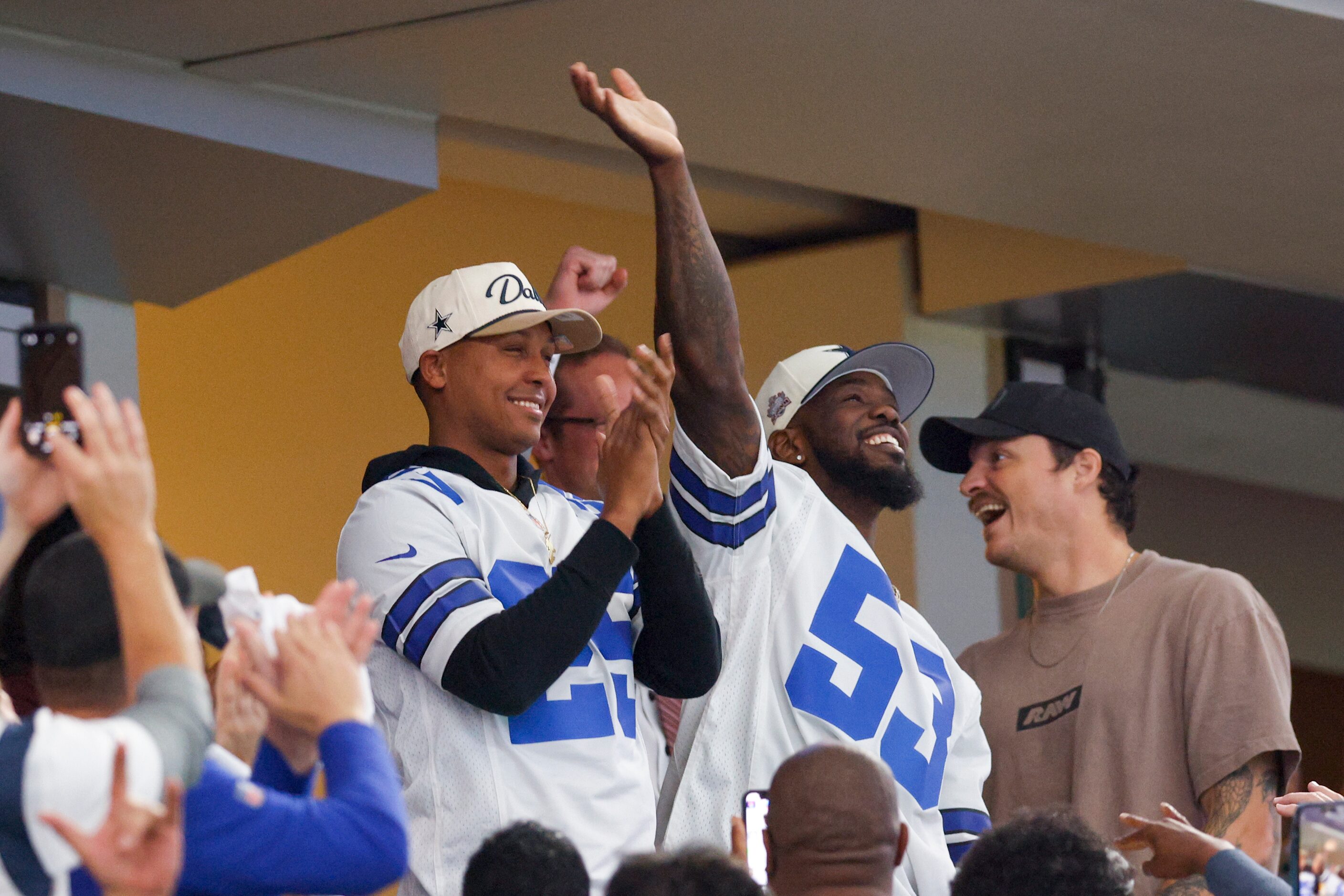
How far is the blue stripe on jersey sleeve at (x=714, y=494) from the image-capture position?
3.06 metres

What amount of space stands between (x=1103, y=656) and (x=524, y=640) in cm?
177

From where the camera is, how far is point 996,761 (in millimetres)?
3918

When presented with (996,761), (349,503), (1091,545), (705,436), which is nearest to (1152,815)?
(996,761)

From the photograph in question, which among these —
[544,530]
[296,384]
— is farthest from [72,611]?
[296,384]

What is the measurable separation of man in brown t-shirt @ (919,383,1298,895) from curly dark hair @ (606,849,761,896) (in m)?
1.97

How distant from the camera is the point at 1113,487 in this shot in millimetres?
4242

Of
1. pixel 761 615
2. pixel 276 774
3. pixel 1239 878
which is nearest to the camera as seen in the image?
pixel 276 774

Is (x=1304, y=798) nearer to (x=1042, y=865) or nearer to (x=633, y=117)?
(x=1042, y=865)

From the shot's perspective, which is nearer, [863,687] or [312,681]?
[312,681]

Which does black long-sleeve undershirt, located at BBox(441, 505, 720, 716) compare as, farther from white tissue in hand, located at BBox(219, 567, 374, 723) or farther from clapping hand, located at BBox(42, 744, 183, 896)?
clapping hand, located at BBox(42, 744, 183, 896)

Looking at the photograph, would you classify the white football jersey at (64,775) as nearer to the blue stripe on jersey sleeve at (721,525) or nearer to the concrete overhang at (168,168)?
the blue stripe on jersey sleeve at (721,525)

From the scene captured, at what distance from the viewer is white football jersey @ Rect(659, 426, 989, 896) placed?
9.80 ft

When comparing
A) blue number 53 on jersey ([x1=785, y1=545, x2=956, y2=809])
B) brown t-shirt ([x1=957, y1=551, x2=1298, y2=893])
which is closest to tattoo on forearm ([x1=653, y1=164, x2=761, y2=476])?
blue number 53 on jersey ([x1=785, y1=545, x2=956, y2=809])

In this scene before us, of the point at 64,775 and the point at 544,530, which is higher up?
the point at 544,530
